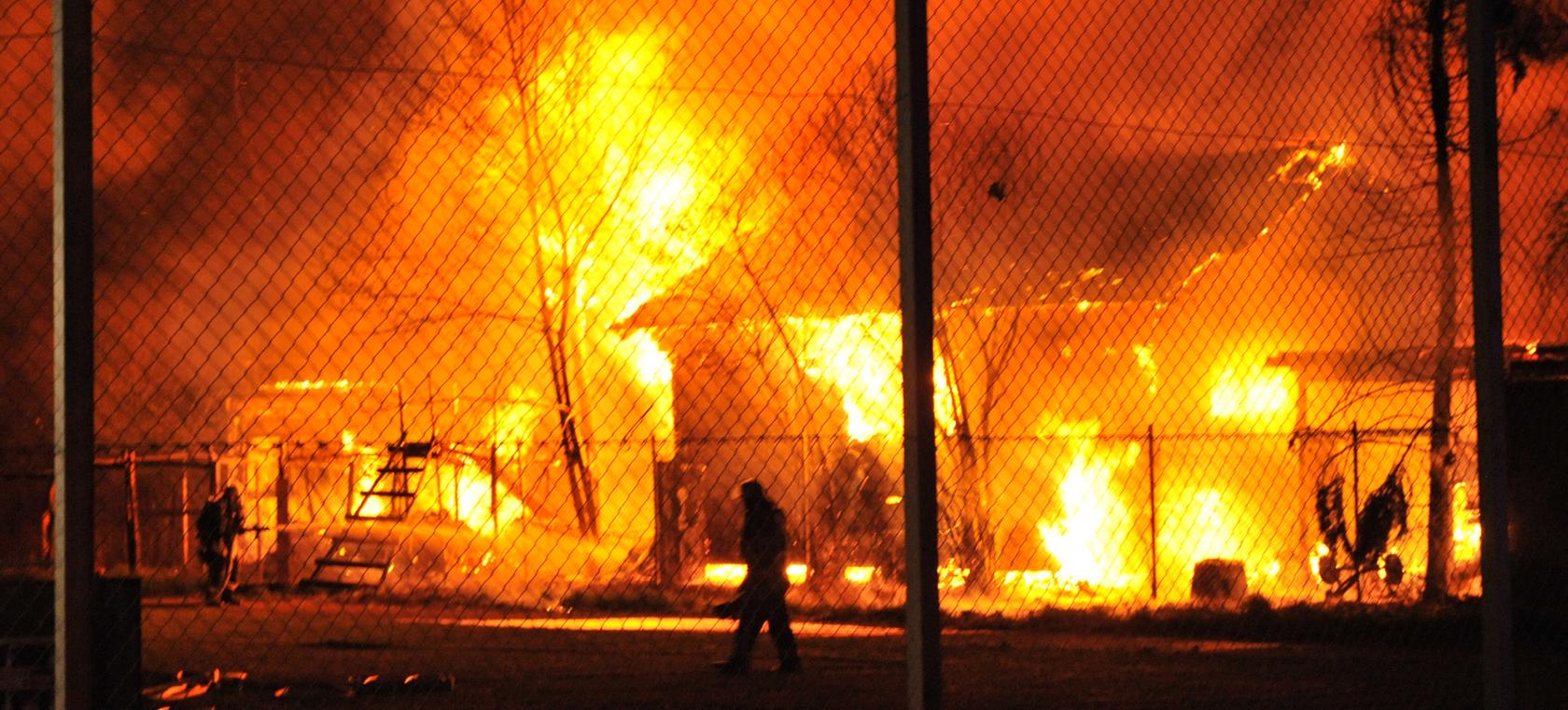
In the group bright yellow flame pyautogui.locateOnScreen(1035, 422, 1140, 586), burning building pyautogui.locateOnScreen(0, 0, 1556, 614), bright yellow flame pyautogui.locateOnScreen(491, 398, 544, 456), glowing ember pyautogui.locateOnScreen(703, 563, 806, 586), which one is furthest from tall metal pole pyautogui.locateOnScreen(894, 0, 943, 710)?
bright yellow flame pyautogui.locateOnScreen(491, 398, 544, 456)

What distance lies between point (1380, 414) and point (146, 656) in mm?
13741

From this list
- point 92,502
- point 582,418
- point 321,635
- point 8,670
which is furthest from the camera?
point 582,418

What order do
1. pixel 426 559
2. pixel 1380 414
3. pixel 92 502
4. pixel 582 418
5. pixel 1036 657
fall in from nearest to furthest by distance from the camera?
pixel 92 502, pixel 1036 657, pixel 1380 414, pixel 426 559, pixel 582 418

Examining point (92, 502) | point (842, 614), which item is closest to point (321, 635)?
point (842, 614)

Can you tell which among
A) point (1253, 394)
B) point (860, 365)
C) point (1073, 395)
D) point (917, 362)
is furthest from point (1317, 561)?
point (917, 362)

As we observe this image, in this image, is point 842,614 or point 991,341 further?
point 991,341

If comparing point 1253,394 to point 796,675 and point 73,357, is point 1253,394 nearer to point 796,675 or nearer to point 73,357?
point 796,675

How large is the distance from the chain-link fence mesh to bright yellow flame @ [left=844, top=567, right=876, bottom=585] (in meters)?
0.03

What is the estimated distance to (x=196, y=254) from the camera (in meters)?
22.9

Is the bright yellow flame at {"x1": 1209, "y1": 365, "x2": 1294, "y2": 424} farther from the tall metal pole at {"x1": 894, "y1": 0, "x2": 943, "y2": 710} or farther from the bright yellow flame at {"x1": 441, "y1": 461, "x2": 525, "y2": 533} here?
the tall metal pole at {"x1": 894, "y1": 0, "x2": 943, "y2": 710}

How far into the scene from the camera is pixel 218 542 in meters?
20.2

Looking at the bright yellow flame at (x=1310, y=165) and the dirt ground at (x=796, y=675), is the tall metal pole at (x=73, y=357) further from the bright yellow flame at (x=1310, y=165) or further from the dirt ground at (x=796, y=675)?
the bright yellow flame at (x=1310, y=165)

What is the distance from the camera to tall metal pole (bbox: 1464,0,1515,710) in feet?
19.2

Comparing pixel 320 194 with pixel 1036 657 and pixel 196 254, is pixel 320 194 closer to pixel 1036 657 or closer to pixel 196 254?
pixel 196 254
